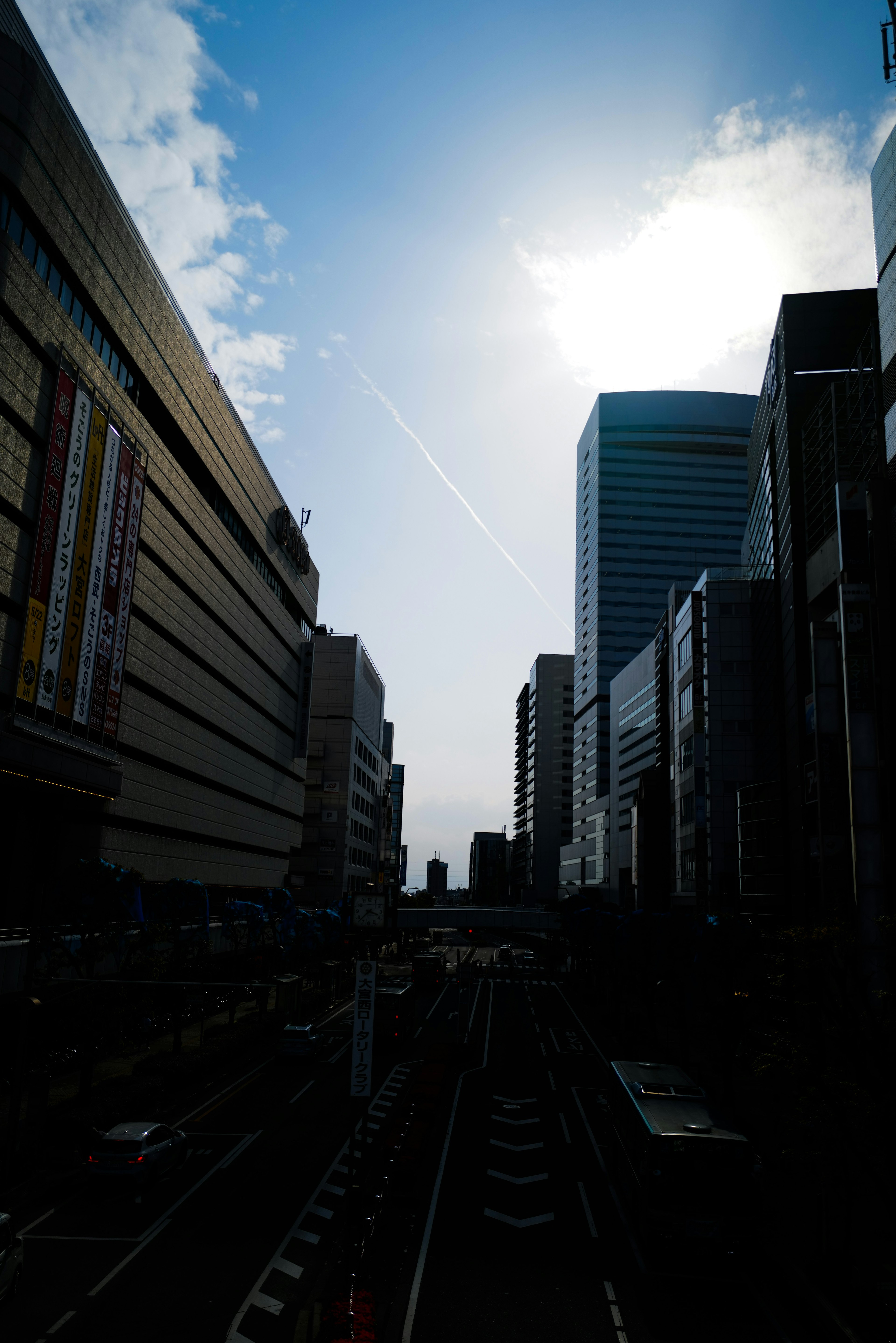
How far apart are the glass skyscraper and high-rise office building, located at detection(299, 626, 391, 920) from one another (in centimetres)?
5383

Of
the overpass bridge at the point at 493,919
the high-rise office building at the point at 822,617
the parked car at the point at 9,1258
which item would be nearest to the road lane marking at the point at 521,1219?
the parked car at the point at 9,1258

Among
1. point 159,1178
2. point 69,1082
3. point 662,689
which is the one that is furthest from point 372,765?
point 159,1178

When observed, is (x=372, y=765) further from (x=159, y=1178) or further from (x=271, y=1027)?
(x=159, y=1178)

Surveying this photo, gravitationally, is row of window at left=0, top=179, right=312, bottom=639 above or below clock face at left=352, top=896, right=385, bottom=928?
above

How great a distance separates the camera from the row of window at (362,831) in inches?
5256

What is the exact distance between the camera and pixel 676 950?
45625 mm

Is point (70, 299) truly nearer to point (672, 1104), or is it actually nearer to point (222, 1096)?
point (222, 1096)

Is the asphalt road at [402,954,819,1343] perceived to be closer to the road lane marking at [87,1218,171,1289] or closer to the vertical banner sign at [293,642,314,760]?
the road lane marking at [87,1218,171,1289]

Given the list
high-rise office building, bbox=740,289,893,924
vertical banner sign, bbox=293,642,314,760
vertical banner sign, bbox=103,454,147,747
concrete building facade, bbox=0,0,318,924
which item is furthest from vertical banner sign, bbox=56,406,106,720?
vertical banner sign, bbox=293,642,314,760

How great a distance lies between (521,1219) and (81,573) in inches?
1424

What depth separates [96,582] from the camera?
46.4 m

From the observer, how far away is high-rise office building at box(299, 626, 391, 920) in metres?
122

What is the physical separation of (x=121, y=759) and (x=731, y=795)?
4873cm

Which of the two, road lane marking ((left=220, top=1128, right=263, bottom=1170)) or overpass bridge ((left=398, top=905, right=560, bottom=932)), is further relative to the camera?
overpass bridge ((left=398, top=905, right=560, bottom=932))
